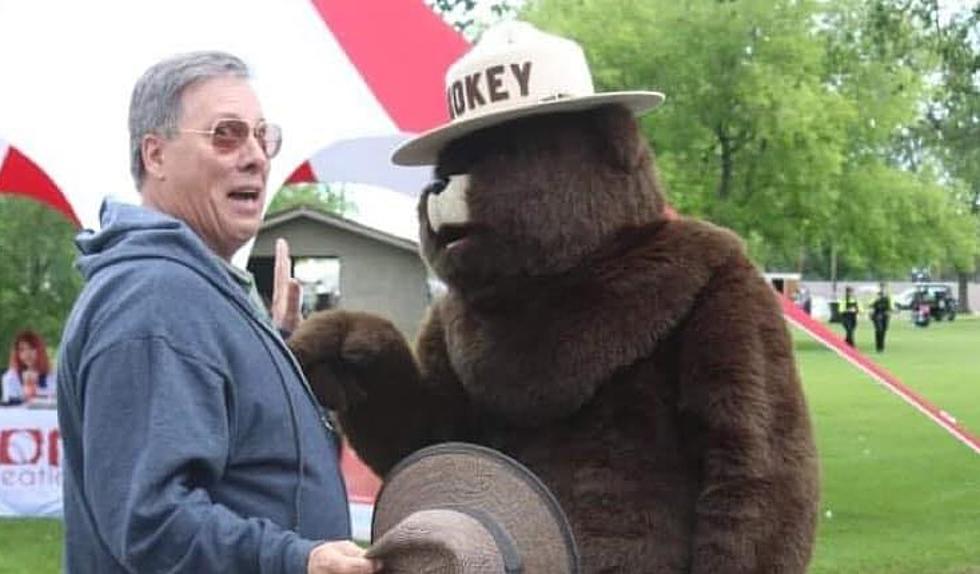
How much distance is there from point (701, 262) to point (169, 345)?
1260 millimetres

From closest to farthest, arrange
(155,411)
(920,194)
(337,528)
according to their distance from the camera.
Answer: (155,411)
(337,528)
(920,194)

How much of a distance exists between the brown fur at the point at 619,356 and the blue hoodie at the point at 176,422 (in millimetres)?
811

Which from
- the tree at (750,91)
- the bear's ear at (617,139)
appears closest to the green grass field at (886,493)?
the bear's ear at (617,139)

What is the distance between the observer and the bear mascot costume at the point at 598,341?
271 centimetres

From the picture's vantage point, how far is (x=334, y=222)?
29719mm

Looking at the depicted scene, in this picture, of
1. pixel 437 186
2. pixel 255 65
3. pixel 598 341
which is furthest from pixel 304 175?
pixel 598 341

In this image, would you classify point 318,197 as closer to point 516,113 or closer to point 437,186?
point 437,186

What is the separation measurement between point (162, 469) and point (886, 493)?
9.20 metres

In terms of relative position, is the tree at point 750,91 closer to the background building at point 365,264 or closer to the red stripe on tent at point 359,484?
the background building at point 365,264

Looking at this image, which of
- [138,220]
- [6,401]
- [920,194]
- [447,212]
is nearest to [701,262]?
[447,212]

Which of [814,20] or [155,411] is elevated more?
[814,20]

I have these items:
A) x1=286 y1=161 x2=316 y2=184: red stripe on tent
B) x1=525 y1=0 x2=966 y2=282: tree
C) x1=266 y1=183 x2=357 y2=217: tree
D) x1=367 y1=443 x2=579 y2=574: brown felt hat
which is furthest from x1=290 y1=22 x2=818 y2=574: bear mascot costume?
x1=266 y1=183 x2=357 y2=217: tree

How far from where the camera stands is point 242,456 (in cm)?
196

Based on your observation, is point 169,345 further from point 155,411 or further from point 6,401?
point 6,401
